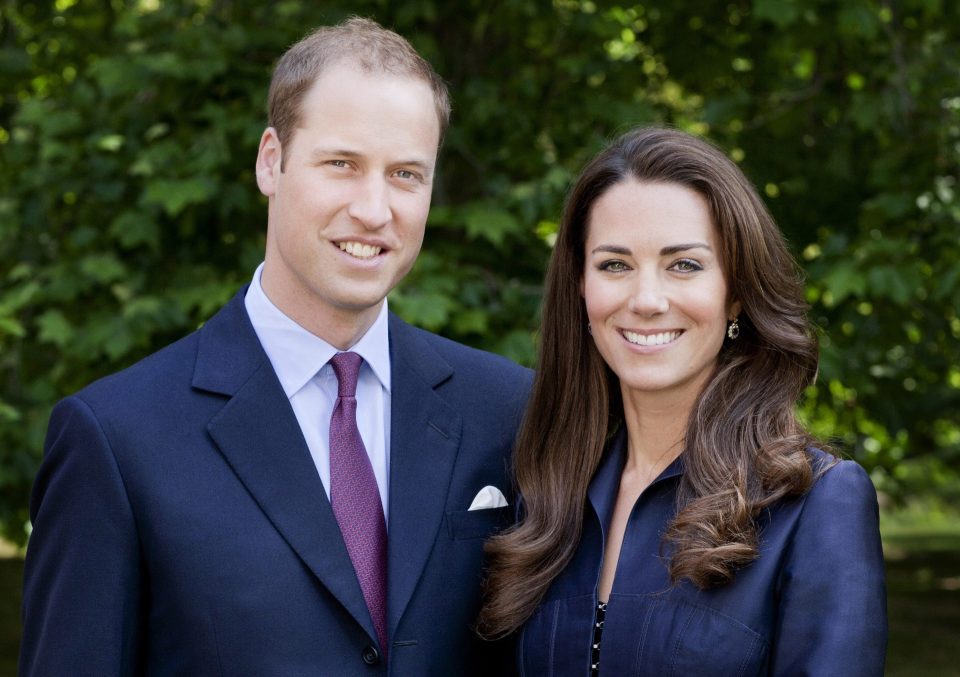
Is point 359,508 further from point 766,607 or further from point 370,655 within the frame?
point 766,607

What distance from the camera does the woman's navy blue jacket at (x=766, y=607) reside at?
8.02 feet

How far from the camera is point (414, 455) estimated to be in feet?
9.36

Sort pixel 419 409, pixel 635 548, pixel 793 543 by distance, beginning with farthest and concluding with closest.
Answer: pixel 419 409, pixel 635 548, pixel 793 543

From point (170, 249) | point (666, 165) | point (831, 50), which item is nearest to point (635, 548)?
point (666, 165)

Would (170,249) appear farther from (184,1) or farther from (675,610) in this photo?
(675,610)

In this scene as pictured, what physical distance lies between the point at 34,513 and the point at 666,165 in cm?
157

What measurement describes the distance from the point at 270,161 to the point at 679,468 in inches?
46.1

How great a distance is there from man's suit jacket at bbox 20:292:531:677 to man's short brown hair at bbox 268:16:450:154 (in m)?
0.51

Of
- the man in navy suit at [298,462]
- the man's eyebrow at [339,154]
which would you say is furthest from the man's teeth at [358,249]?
the man's eyebrow at [339,154]

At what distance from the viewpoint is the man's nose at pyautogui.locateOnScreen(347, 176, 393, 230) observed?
110 inches

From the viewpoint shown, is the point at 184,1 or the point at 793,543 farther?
the point at 184,1

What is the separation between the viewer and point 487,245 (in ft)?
18.1

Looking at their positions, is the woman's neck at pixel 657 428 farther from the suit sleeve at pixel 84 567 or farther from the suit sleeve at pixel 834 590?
the suit sleeve at pixel 84 567

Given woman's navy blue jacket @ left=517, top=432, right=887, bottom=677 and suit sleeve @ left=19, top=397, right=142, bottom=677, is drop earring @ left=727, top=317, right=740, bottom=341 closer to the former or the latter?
woman's navy blue jacket @ left=517, top=432, right=887, bottom=677
